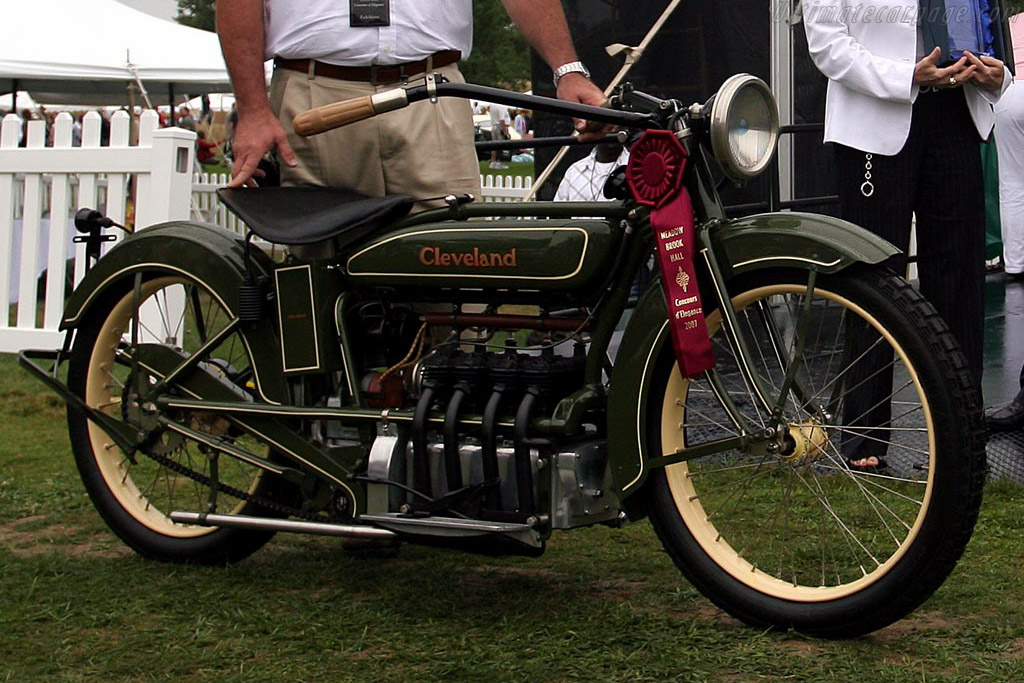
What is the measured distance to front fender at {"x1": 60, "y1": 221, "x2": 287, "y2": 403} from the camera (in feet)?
12.2

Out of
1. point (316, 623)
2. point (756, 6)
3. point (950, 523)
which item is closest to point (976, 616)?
point (950, 523)

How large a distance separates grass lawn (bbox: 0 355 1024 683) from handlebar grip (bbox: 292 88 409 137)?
113cm

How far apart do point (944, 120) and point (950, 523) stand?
2173mm

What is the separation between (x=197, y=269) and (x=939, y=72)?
2333 mm

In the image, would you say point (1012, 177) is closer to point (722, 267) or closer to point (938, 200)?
point (938, 200)

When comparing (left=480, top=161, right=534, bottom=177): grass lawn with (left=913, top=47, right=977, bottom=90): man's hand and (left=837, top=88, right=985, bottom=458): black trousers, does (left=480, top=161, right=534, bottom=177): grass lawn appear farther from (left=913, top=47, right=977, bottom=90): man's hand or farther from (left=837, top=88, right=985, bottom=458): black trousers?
(left=913, top=47, right=977, bottom=90): man's hand

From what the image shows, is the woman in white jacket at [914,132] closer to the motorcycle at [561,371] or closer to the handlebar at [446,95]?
the motorcycle at [561,371]

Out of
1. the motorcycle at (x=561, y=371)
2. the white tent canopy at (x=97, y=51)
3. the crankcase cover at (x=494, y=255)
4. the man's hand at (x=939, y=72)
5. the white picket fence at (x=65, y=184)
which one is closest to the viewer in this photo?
the motorcycle at (x=561, y=371)

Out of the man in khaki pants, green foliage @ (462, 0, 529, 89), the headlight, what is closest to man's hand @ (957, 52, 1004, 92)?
the man in khaki pants

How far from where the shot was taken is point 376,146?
3.93 meters

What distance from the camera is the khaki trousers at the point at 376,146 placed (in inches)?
154

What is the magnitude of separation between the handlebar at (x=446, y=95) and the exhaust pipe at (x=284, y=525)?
0.92 m

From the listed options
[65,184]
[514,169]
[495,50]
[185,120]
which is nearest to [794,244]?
[65,184]

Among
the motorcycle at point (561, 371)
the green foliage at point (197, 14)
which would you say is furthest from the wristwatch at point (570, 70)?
the green foliage at point (197, 14)
